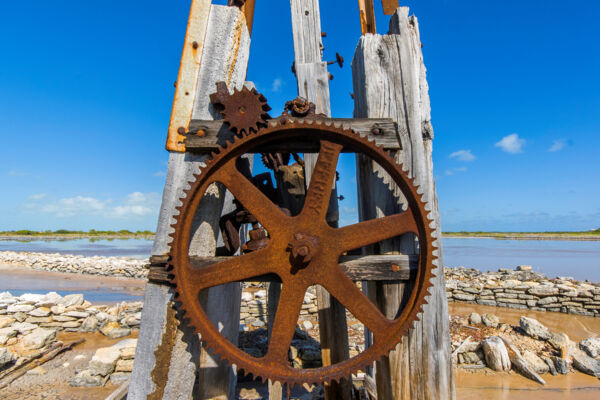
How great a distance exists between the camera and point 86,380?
470 cm

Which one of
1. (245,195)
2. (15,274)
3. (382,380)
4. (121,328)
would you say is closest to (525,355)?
(382,380)

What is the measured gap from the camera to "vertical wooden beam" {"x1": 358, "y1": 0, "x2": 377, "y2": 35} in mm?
2692

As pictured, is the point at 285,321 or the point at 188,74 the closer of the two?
the point at 285,321

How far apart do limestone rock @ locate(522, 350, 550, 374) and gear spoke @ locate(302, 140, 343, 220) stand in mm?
6237

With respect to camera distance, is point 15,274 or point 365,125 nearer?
point 365,125

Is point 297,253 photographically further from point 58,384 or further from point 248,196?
point 58,384

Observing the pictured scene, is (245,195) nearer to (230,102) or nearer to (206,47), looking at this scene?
(230,102)

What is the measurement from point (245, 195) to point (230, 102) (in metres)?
0.54

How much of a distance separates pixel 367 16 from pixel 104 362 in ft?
20.6

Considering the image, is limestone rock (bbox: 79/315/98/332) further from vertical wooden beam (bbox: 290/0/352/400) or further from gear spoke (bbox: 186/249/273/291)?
gear spoke (bbox: 186/249/273/291)

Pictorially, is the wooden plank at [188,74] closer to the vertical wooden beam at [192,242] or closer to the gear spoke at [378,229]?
the vertical wooden beam at [192,242]

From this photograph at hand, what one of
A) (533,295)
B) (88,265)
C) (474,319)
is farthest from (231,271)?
(88,265)

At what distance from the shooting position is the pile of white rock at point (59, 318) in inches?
263

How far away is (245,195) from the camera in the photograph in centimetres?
163
